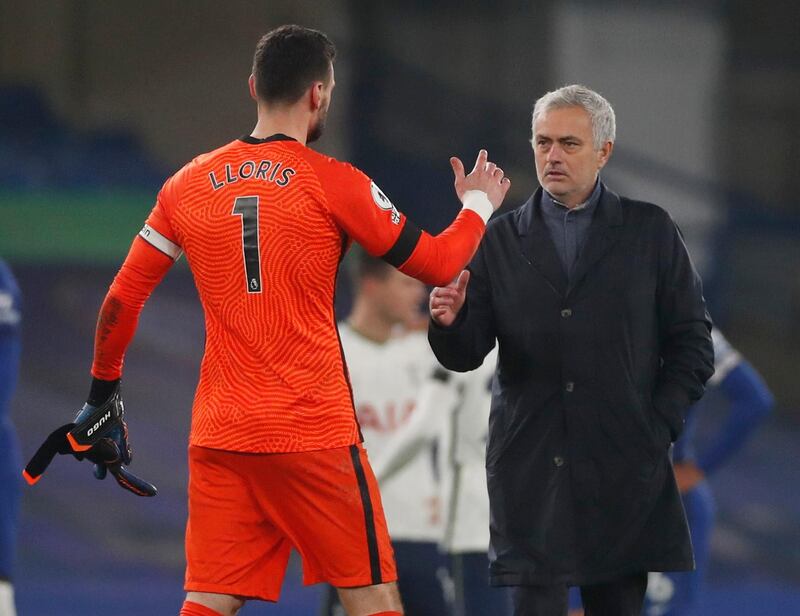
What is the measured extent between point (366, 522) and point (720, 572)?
6371 mm

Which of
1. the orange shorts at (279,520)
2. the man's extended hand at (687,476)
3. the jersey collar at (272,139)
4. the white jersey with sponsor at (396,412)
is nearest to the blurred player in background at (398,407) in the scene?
the white jersey with sponsor at (396,412)

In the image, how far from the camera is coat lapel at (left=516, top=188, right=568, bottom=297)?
3764mm

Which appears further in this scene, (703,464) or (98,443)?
(703,464)

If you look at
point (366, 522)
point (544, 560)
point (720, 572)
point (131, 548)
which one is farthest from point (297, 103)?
point (720, 572)

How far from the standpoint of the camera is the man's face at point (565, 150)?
3.79 metres

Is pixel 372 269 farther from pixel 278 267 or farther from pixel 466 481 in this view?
pixel 278 267

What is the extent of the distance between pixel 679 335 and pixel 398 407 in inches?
72.6

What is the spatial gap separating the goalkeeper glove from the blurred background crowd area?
5334mm

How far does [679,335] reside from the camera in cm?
374

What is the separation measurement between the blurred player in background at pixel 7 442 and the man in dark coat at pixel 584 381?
2055 millimetres

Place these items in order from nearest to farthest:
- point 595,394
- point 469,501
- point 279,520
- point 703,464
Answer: point 279,520 → point 595,394 → point 469,501 → point 703,464

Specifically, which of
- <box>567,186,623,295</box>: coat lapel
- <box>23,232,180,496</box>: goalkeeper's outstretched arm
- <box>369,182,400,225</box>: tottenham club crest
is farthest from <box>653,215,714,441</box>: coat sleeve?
<box>23,232,180,496</box>: goalkeeper's outstretched arm

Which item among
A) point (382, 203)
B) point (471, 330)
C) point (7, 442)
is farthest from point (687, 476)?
point (382, 203)

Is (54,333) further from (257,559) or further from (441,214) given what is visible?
(257,559)
